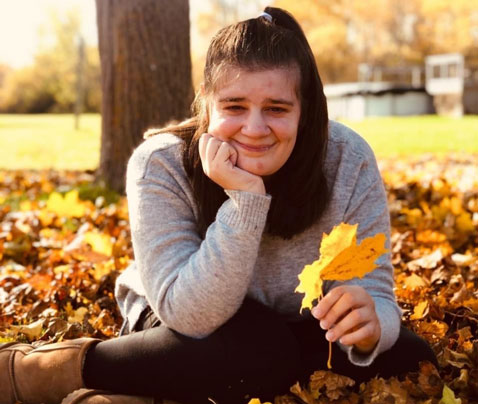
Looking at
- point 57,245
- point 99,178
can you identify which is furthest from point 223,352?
point 99,178

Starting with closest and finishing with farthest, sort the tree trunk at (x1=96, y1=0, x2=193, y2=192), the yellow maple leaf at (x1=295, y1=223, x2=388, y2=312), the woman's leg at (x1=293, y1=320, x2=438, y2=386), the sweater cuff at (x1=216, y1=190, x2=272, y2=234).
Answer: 1. the yellow maple leaf at (x1=295, y1=223, x2=388, y2=312)
2. the sweater cuff at (x1=216, y1=190, x2=272, y2=234)
3. the woman's leg at (x1=293, y1=320, x2=438, y2=386)
4. the tree trunk at (x1=96, y1=0, x2=193, y2=192)

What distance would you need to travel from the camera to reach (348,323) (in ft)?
5.55

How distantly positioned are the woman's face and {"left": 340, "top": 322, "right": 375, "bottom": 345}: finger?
0.48m

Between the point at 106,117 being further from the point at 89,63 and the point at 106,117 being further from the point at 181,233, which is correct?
the point at 89,63

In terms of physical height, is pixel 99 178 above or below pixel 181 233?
below

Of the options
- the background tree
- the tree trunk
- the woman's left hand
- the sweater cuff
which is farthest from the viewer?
the background tree

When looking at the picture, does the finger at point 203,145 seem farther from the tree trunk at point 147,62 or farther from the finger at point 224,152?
the tree trunk at point 147,62

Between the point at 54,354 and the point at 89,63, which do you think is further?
the point at 89,63

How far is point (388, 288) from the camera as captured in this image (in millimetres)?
2035

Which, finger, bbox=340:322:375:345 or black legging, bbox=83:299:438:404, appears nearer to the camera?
finger, bbox=340:322:375:345

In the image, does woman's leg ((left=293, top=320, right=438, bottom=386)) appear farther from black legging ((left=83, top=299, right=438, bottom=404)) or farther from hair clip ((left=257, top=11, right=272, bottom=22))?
hair clip ((left=257, top=11, right=272, bottom=22))

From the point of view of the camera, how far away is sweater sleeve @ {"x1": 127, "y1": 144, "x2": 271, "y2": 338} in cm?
181

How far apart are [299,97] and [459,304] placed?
1.09 meters

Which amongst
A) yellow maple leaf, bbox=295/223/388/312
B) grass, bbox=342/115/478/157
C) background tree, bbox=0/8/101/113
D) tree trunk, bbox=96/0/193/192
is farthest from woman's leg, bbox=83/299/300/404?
background tree, bbox=0/8/101/113
